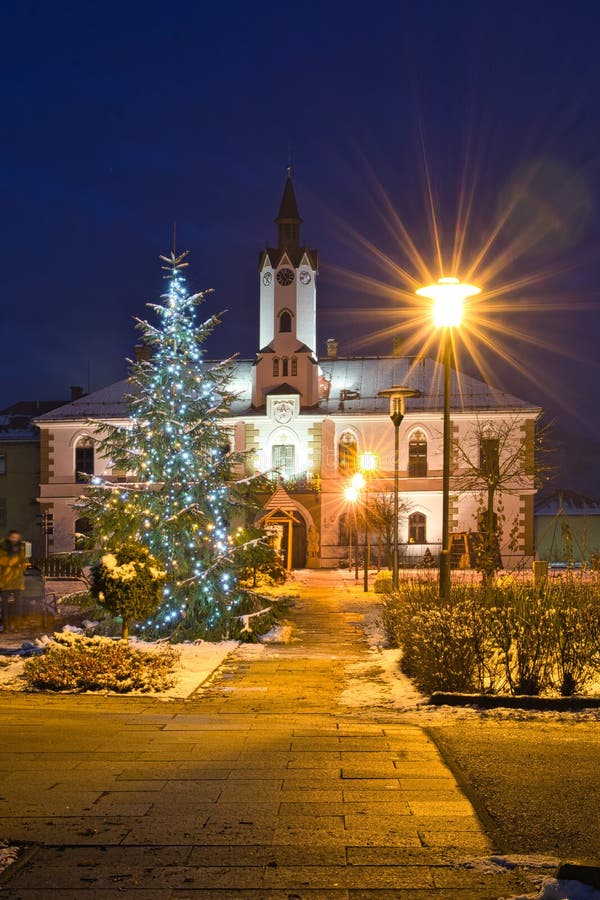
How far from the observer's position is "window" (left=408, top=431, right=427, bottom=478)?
154 ft

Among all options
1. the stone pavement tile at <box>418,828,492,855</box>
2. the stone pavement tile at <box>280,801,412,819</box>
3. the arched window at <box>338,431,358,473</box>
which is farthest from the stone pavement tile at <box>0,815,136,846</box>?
the arched window at <box>338,431,358,473</box>

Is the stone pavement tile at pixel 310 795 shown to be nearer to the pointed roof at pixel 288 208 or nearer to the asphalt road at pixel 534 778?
the asphalt road at pixel 534 778

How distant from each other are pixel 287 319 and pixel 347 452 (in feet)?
27.2

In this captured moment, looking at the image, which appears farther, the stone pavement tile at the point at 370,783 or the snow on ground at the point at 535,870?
the stone pavement tile at the point at 370,783

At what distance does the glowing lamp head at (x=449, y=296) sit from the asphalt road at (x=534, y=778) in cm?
674

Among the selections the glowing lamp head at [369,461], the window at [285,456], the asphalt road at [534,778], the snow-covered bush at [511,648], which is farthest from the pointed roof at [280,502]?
the asphalt road at [534,778]

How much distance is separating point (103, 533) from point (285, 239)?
35.5m

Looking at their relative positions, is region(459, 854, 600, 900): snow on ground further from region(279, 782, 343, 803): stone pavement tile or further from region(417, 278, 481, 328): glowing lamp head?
region(417, 278, 481, 328): glowing lamp head

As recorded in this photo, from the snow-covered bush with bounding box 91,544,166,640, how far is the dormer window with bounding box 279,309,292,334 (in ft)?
116

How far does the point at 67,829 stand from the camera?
6.12 meters

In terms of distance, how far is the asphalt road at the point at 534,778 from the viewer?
19.5 feet

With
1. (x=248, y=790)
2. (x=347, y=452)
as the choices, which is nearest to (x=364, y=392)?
(x=347, y=452)

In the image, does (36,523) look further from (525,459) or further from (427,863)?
(427,863)

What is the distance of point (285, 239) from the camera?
51531 mm
